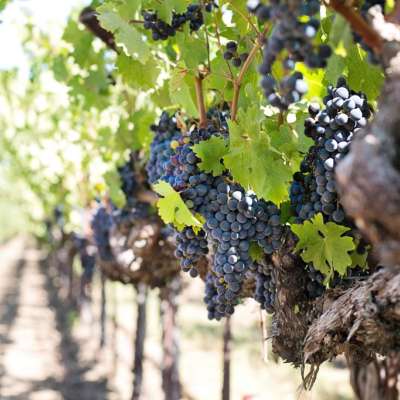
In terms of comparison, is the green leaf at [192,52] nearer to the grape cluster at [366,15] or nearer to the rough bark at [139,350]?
the grape cluster at [366,15]

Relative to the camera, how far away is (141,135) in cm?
388

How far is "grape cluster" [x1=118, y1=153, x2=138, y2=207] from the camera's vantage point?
4398mm

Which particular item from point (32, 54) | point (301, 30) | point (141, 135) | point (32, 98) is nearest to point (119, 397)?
point (32, 98)

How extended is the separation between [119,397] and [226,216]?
7.63 metres

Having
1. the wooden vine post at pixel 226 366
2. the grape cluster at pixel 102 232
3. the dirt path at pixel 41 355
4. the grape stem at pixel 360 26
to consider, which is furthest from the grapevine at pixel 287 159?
the dirt path at pixel 41 355

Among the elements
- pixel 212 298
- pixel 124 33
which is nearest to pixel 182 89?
pixel 124 33

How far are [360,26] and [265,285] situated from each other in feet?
4.37

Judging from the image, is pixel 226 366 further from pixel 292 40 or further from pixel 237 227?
pixel 292 40

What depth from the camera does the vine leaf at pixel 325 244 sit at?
6.76ft

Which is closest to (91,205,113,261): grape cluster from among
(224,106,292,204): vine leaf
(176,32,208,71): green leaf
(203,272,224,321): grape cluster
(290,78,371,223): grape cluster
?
(203,272,224,321): grape cluster

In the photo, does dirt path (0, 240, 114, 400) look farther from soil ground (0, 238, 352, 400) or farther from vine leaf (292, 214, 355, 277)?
vine leaf (292, 214, 355, 277)

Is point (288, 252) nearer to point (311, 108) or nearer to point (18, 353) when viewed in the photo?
point (311, 108)

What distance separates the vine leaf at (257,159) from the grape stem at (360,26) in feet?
2.20

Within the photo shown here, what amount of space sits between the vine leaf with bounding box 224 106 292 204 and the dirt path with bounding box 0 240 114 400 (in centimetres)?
Answer: 771
